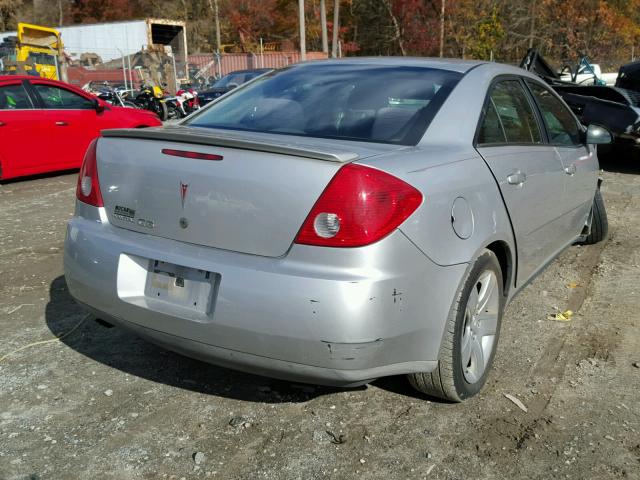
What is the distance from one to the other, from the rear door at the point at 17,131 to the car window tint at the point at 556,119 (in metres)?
7.10

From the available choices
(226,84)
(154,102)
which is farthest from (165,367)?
(154,102)

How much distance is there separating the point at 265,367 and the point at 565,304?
8.63 feet

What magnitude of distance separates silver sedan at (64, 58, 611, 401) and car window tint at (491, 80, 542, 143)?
32mm

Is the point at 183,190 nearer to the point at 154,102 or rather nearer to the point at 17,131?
the point at 17,131

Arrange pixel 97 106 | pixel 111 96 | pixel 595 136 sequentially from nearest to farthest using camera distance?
1. pixel 595 136
2. pixel 97 106
3. pixel 111 96

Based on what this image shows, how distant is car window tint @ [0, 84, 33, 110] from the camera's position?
860 centimetres

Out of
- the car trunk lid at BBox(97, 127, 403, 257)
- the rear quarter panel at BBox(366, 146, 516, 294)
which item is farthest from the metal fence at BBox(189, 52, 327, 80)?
the rear quarter panel at BBox(366, 146, 516, 294)

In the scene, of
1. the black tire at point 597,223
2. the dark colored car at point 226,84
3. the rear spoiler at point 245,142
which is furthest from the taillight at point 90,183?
the dark colored car at point 226,84

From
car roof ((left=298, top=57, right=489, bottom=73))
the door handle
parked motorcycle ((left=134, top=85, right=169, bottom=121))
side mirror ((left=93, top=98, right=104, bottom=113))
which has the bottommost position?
parked motorcycle ((left=134, top=85, right=169, bottom=121))

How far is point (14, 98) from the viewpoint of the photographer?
873cm

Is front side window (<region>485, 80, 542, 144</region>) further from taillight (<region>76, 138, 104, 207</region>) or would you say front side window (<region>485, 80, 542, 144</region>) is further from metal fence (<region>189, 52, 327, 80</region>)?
Answer: metal fence (<region>189, 52, 327, 80</region>)

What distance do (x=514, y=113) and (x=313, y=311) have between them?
76.0 inches

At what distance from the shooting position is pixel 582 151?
4.41 metres

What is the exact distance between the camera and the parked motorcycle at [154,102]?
61.8 ft
